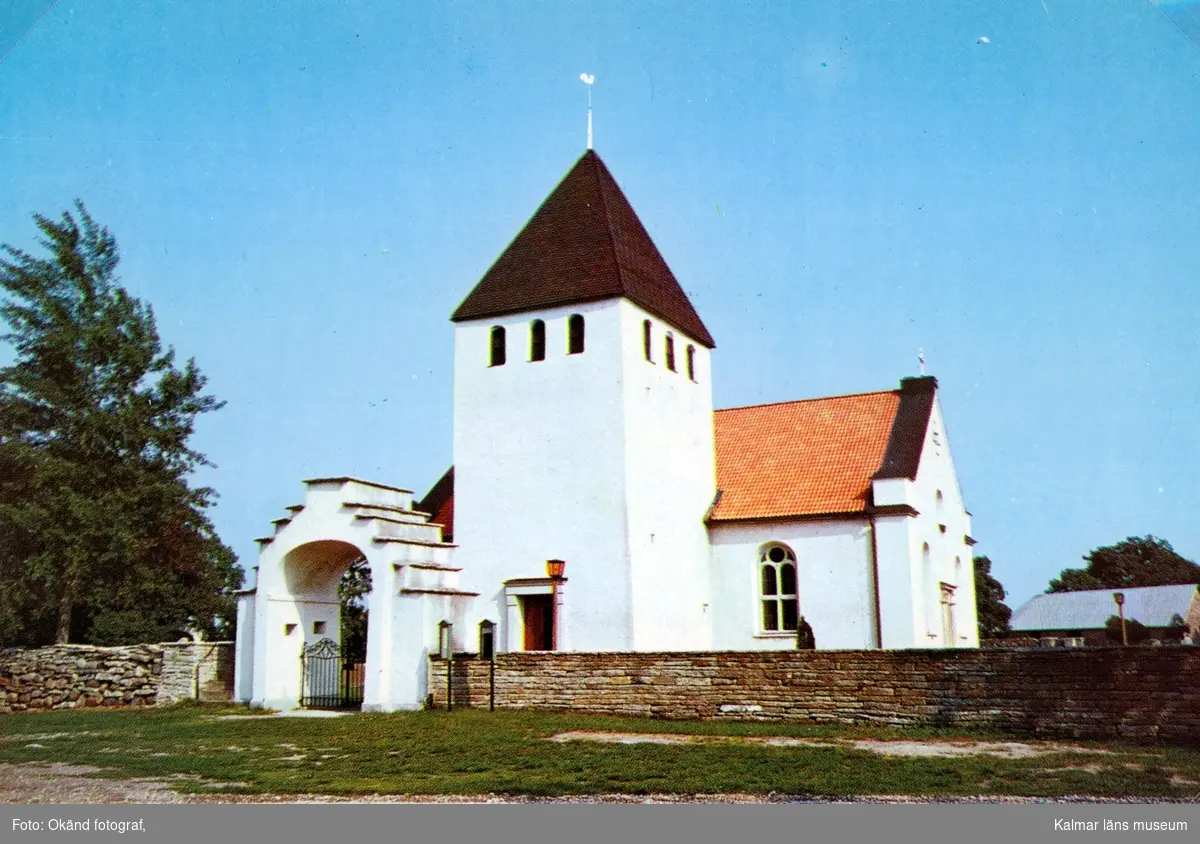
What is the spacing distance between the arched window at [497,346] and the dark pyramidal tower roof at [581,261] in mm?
377

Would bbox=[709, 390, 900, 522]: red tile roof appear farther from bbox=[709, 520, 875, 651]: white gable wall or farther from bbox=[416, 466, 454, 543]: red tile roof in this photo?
bbox=[416, 466, 454, 543]: red tile roof

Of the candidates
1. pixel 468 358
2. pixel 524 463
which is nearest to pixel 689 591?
pixel 524 463

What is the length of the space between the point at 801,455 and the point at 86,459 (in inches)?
661

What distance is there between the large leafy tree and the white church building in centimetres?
476

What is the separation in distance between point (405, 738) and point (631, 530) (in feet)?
29.7

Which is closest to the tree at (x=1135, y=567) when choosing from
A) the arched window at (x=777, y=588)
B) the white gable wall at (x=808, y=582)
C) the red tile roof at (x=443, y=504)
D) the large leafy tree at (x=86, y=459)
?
the white gable wall at (x=808, y=582)

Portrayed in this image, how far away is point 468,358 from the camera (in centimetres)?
2544

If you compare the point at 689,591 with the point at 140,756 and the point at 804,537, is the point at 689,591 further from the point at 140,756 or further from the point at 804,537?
the point at 140,756

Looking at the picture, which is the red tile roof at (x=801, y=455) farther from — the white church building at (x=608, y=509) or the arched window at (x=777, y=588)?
the arched window at (x=777, y=588)

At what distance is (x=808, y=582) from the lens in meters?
25.5

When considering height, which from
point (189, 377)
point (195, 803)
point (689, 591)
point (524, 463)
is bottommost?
point (195, 803)

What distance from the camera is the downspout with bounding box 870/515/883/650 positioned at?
80.5 feet

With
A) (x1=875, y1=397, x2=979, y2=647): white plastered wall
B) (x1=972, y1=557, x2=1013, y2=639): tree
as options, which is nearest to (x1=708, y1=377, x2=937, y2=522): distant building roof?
(x1=875, y1=397, x2=979, y2=647): white plastered wall

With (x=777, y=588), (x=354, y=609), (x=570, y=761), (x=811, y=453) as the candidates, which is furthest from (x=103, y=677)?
(x=811, y=453)
